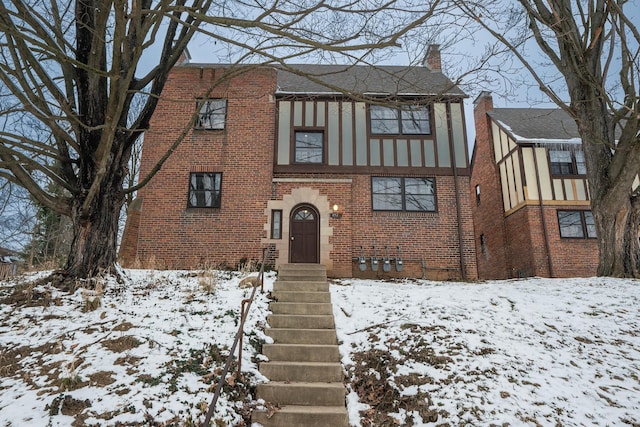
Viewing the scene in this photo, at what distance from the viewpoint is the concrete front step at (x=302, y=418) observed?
155 inches

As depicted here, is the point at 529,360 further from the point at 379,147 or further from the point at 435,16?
the point at 379,147

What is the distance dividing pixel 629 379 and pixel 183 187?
37.0 ft

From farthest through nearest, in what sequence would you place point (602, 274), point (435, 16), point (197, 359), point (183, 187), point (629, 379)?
point (183, 187), point (602, 274), point (435, 16), point (197, 359), point (629, 379)

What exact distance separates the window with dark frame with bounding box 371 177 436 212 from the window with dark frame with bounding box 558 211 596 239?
5686 millimetres

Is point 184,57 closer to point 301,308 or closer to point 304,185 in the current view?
point 304,185

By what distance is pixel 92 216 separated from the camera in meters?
6.30

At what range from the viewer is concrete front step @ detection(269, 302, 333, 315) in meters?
6.44

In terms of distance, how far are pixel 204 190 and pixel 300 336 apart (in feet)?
24.9

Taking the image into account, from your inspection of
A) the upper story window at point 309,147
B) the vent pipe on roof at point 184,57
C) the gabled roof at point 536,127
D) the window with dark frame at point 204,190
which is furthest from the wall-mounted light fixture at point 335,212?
the vent pipe on roof at point 184,57

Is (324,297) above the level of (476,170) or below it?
below

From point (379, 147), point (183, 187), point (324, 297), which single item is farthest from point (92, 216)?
point (379, 147)

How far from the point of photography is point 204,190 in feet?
39.0

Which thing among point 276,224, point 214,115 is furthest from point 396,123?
point 214,115

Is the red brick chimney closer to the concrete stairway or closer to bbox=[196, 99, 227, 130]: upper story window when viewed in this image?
bbox=[196, 99, 227, 130]: upper story window
